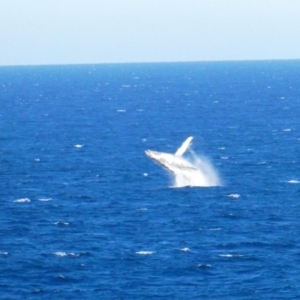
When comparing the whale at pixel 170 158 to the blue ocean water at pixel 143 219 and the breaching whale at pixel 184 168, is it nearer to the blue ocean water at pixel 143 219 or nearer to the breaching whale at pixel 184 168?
the breaching whale at pixel 184 168

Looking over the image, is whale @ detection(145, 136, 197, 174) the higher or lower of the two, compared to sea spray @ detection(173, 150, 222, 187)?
lower

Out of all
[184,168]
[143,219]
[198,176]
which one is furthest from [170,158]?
[198,176]

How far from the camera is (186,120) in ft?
548

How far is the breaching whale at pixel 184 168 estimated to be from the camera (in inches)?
3307

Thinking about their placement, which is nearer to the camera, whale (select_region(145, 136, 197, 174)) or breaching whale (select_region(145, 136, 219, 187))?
whale (select_region(145, 136, 197, 174))

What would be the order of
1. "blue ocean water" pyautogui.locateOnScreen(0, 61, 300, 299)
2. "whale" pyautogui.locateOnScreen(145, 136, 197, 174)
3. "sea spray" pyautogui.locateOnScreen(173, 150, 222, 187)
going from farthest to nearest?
"sea spray" pyautogui.locateOnScreen(173, 150, 222, 187), "whale" pyautogui.locateOnScreen(145, 136, 197, 174), "blue ocean water" pyautogui.locateOnScreen(0, 61, 300, 299)

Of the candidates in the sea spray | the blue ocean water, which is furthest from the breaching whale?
the blue ocean water

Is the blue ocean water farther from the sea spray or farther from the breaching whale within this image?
the breaching whale

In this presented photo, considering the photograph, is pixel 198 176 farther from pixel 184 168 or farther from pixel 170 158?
pixel 170 158

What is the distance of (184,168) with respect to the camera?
8862 centimetres

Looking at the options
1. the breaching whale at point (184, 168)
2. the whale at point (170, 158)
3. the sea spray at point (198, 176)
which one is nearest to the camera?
the whale at point (170, 158)

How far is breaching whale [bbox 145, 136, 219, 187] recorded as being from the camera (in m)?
84.0

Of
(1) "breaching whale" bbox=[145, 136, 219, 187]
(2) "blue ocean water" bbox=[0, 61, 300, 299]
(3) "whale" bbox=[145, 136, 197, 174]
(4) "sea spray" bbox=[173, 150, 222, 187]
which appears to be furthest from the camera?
(4) "sea spray" bbox=[173, 150, 222, 187]

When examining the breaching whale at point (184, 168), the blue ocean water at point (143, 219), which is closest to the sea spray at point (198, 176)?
the breaching whale at point (184, 168)
